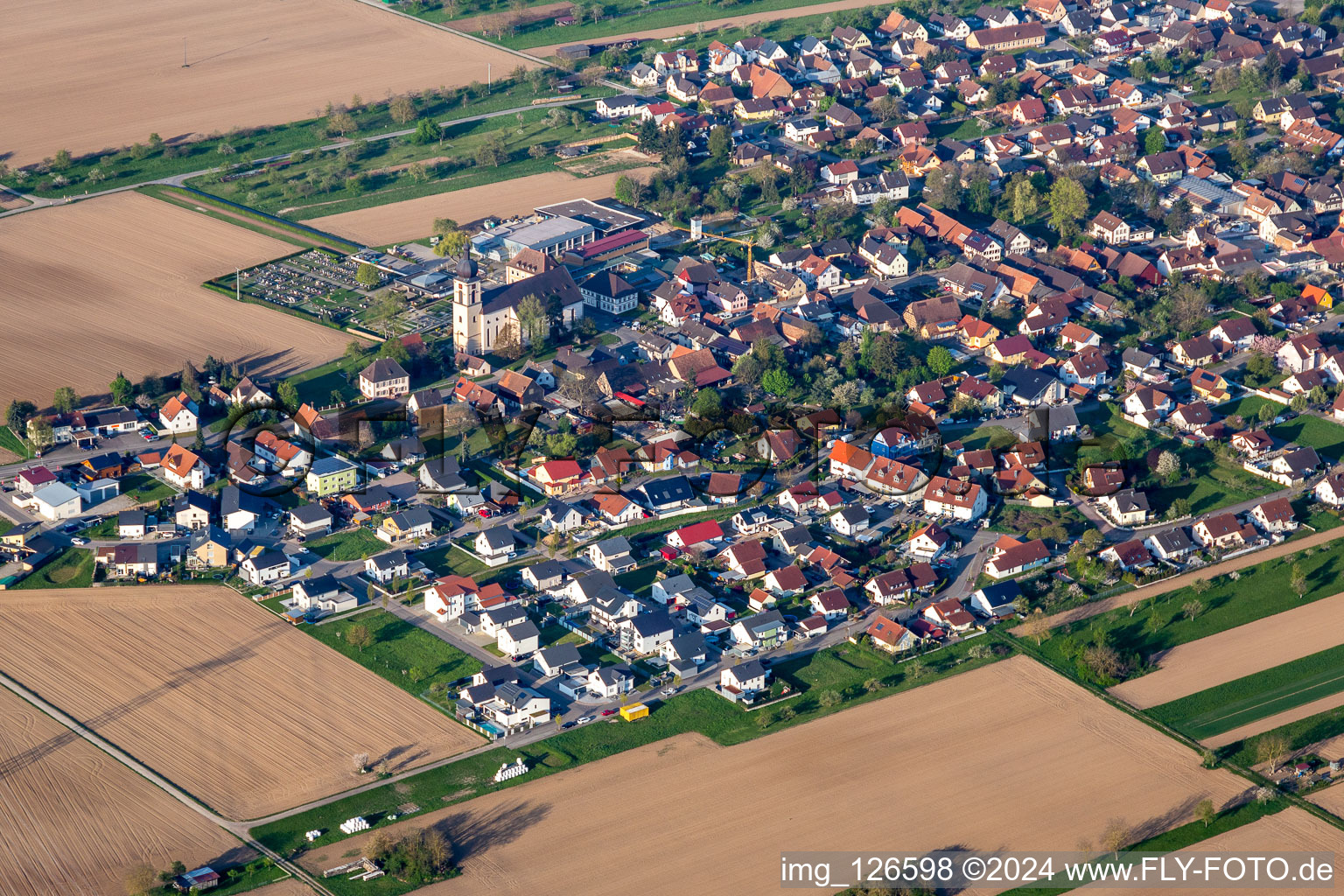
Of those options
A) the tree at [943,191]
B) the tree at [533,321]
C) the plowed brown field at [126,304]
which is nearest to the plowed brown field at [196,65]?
the plowed brown field at [126,304]

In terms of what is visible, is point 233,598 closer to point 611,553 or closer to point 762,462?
point 611,553

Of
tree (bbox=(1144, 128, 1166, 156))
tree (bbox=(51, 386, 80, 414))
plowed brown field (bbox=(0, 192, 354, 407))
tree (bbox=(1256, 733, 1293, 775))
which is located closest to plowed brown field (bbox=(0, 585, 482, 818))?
tree (bbox=(51, 386, 80, 414))

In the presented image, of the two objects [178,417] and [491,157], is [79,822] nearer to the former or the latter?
[178,417]

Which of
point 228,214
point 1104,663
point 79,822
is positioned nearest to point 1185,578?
point 1104,663

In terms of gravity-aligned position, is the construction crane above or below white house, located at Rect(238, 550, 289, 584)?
above

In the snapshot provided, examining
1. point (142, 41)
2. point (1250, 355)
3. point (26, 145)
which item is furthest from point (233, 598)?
point (142, 41)

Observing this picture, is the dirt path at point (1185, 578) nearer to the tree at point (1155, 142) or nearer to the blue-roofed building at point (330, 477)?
the blue-roofed building at point (330, 477)

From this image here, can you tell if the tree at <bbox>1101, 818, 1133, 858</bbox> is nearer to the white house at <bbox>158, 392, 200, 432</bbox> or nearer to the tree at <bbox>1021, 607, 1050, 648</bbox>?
the tree at <bbox>1021, 607, 1050, 648</bbox>
